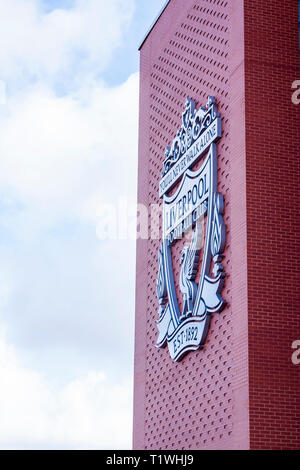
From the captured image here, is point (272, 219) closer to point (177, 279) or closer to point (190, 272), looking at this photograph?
point (190, 272)

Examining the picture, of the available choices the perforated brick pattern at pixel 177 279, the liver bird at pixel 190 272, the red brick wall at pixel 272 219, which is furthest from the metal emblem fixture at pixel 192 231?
the red brick wall at pixel 272 219

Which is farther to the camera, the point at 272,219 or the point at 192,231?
the point at 192,231

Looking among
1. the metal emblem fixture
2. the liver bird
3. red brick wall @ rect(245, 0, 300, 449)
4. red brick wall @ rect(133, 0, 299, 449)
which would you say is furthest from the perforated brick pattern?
red brick wall @ rect(245, 0, 300, 449)

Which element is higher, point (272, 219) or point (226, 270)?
point (272, 219)

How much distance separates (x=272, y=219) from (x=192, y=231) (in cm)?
347

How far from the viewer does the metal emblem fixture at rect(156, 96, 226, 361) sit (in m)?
17.7

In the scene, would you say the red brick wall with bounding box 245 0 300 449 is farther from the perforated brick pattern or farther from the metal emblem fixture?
the metal emblem fixture

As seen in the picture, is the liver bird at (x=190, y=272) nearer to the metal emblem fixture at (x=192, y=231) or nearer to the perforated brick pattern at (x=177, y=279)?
the metal emblem fixture at (x=192, y=231)

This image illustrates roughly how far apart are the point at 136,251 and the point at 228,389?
29.5 feet

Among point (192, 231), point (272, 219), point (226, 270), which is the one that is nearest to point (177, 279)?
point (192, 231)

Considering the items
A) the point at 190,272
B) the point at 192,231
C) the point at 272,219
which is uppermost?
the point at 192,231

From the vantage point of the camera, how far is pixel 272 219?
53.5 ft

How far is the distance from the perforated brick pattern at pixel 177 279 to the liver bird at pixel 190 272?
937 millimetres

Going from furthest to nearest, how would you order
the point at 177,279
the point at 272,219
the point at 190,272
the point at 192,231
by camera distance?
the point at 177,279
the point at 192,231
the point at 190,272
the point at 272,219
